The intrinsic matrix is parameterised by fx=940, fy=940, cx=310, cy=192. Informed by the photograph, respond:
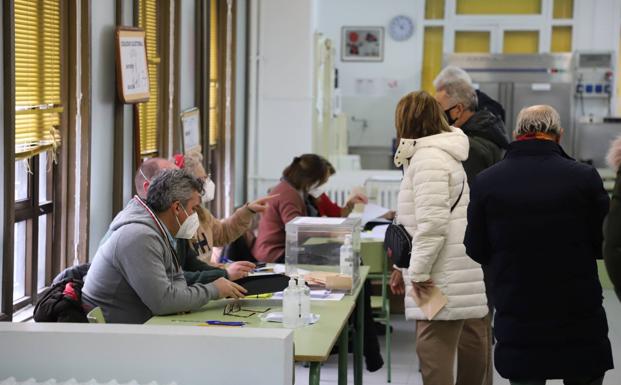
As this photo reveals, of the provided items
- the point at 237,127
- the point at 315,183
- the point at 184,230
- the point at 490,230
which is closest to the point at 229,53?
the point at 237,127

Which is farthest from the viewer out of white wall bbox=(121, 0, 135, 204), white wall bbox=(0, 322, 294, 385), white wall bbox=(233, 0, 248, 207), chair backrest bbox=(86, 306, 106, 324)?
white wall bbox=(233, 0, 248, 207)

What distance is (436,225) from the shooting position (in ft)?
11.8

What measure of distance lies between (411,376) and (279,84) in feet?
11.5

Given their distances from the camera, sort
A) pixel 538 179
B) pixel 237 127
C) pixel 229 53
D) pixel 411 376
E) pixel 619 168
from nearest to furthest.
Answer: pixel 619 168 → pixel 538 179 → pixel 411 376 → pixel 229 53 → pixel 237 127

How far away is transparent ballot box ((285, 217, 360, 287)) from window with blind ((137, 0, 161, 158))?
128 centimetres

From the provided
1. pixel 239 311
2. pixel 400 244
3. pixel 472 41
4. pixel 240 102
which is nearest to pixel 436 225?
pixel 400 244

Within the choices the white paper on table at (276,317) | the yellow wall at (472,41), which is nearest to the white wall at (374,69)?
the yellow wall at (472,41)

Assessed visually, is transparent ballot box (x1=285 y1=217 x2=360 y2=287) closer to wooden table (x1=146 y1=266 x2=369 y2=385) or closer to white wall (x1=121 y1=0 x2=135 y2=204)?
wooden table (x1=146 y1=266 x2=369 y2=385)

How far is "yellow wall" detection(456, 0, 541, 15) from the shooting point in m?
12.3

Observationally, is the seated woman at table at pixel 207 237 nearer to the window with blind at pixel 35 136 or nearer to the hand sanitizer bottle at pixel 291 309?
the hand sanitizer bottle at pixel 291 309

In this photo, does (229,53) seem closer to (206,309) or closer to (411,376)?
(411,376)

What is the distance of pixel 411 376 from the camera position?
550 cm

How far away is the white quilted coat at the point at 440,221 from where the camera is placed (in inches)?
142

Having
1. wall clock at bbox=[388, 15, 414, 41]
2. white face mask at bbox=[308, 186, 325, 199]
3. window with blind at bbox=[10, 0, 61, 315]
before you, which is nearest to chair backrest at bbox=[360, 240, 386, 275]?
white face mask at bbox=[308, 186, 325, 199]
